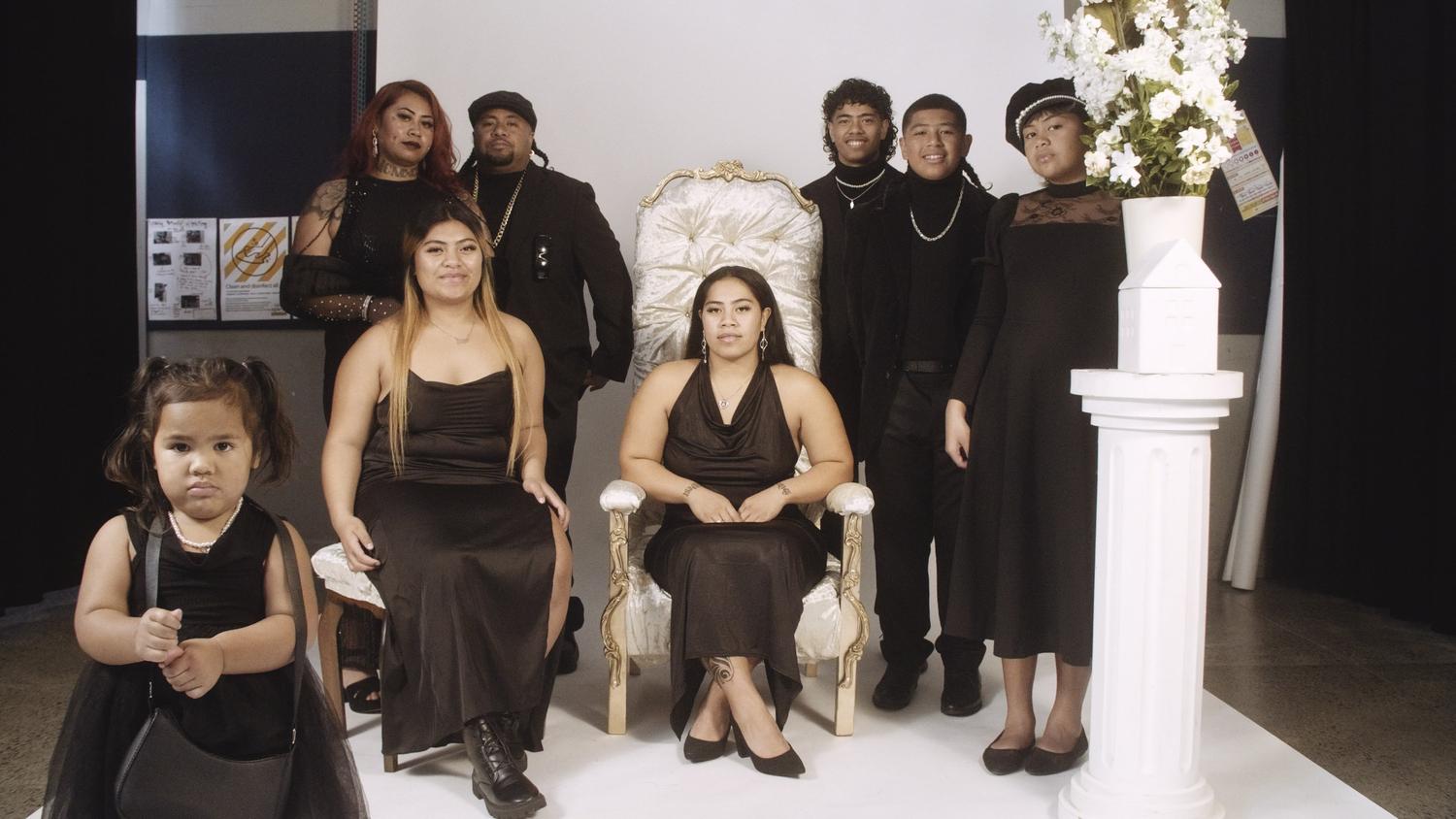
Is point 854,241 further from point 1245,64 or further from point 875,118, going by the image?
point 1245,64

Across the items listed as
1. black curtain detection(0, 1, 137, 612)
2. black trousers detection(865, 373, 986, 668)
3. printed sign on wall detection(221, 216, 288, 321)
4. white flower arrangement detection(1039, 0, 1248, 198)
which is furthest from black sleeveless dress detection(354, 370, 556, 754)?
printed sign on wall detection(221, 216, 288, 321)

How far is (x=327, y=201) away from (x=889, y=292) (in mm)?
1536

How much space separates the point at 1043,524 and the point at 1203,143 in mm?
880

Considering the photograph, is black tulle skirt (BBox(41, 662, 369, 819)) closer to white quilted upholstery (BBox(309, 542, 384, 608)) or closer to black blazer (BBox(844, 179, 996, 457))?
white quilted upholstery (BBox(309, 542, 384, 608))

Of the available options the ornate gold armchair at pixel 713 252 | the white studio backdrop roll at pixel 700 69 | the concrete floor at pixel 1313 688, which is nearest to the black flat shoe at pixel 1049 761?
the concrete floor at pixel 1313 688

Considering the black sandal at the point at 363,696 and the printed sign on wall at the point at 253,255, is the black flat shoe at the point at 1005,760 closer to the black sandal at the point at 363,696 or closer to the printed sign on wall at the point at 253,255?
the black sandal at the point at 363,696

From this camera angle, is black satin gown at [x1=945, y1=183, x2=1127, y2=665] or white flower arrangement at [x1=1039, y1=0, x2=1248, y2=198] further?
black satin gown at [x1=945, y1=183, x2=1127, y2=665]

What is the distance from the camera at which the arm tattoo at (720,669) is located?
274 cm

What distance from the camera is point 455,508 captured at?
2.68 meters

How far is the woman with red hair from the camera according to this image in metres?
3.08

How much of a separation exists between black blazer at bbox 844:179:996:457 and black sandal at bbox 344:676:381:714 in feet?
4.75

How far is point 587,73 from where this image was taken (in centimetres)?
425

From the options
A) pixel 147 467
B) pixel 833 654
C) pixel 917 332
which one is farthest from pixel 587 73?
pixel 147 467

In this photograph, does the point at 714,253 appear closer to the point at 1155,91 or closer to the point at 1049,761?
the point at 1155,91
